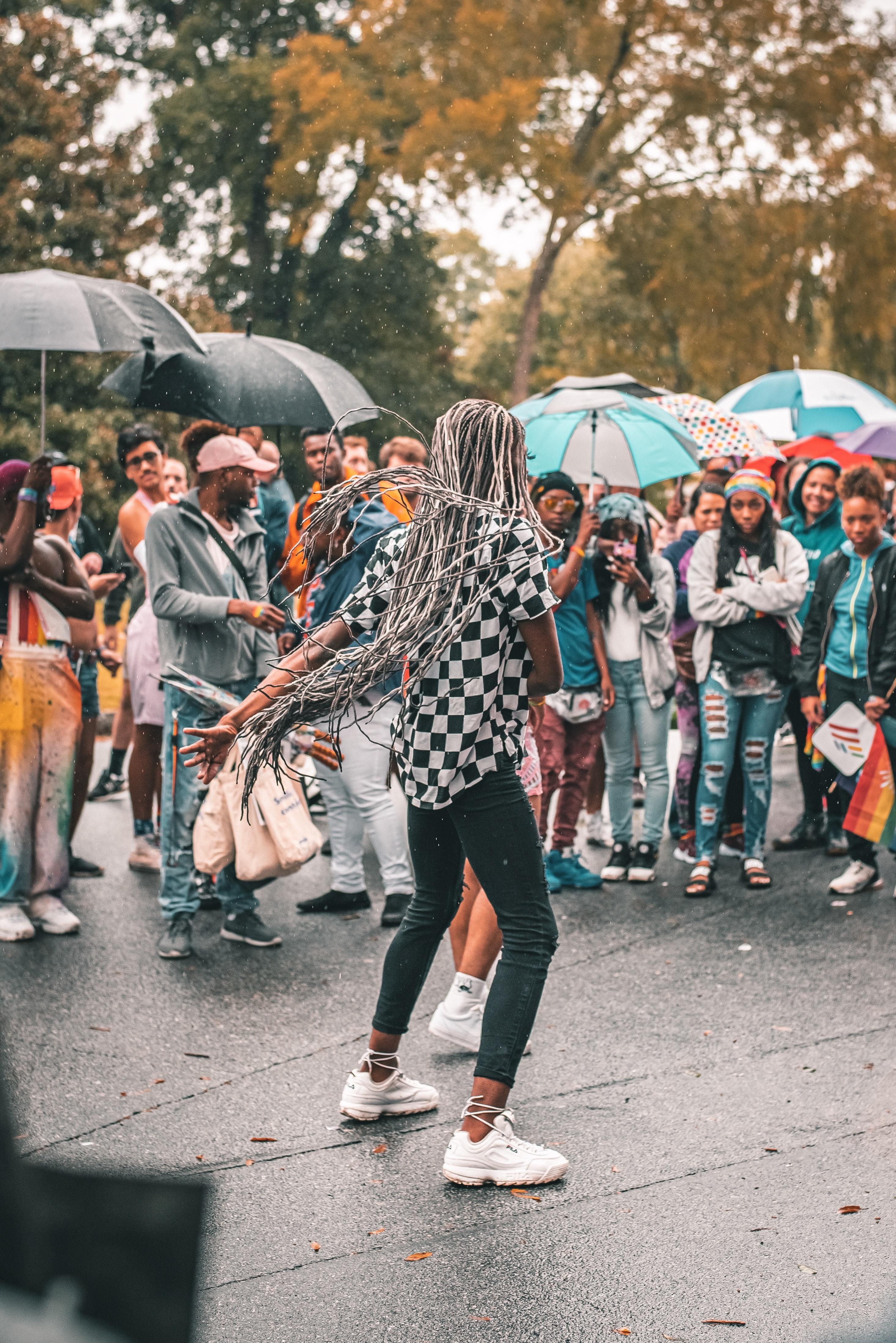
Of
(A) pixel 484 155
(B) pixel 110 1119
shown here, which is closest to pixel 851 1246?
(B) pixel 110 1119

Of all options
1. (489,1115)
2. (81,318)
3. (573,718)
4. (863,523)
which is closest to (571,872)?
(573,718)

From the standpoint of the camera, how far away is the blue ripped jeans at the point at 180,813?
6.06 metres

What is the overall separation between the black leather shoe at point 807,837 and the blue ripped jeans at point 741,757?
869 mm

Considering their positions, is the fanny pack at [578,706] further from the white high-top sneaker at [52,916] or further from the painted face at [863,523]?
the white high-top sneaker at [52,916]

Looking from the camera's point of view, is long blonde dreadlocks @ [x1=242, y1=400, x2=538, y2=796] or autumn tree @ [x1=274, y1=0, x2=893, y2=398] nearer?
long blonde dreadlocks @ [x1=242, y1=400, x2=538, y2=796]

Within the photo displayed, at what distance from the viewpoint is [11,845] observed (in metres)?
6.22

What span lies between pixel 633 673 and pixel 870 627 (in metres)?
1.25

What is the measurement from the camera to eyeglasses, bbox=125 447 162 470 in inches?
298

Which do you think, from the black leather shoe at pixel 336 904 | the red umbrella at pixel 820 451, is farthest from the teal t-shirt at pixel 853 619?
the red umbrella at pixel 820 451

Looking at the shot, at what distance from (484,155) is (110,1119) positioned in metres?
18.9

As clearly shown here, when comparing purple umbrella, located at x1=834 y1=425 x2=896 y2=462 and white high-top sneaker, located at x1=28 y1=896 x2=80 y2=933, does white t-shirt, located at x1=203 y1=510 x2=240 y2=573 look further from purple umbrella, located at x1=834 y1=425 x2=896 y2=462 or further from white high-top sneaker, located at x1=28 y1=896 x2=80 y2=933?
purple umbrella, located at x1=834 y1=425 x2=896 y2=462

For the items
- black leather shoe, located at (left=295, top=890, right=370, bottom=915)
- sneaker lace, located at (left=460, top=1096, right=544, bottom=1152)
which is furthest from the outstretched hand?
black leather shoe, located at (left=295, top=890, right=370, bottom=915)

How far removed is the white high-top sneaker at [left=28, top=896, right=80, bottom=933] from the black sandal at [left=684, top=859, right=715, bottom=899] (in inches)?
116

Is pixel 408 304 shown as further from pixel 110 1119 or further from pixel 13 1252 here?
pixel 13 1252
